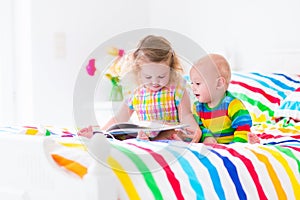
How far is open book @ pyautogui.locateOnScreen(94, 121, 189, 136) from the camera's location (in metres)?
1.62

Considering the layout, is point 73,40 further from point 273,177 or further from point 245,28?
point 273,177

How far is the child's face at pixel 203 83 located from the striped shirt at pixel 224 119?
5cm

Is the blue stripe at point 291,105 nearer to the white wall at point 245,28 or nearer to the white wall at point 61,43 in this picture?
the white wall at point 245,28

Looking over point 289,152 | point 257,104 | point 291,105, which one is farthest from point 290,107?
point 289,152

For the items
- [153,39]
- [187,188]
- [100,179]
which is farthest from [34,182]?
[153,39]

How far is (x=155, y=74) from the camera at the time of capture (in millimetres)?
1544

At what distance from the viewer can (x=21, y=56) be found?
3.16m

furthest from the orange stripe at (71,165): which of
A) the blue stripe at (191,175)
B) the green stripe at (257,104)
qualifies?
the green stripe at (257,104)

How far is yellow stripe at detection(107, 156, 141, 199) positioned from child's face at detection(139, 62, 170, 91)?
1.10 ft

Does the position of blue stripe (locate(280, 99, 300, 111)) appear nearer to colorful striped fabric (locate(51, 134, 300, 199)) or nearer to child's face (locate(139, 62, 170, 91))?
colorful striped fabric (locate(51, 134, 300, 199))

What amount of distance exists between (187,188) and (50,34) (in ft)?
6.88

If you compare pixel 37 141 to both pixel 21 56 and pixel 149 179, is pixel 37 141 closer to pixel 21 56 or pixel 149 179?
pixel 149 179

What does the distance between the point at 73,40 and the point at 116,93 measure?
68.8 inches

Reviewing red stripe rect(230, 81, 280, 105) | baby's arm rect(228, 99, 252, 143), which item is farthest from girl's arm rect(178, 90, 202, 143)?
red stripe rect(230, 81, 280, 105)
